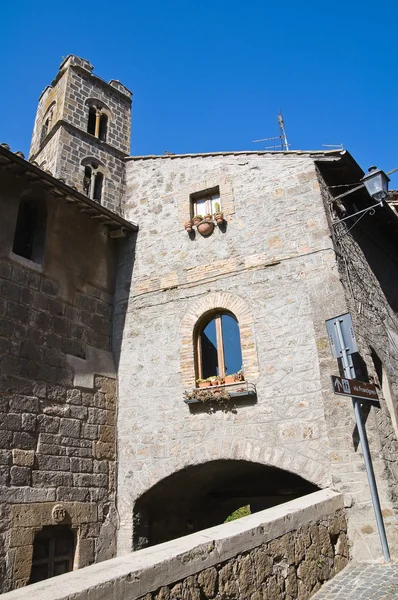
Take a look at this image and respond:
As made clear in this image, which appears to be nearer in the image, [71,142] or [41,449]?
[41,449]

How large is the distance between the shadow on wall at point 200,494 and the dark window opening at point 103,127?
787 cm

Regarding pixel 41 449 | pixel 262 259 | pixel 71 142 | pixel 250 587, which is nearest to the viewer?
pixel 250 587

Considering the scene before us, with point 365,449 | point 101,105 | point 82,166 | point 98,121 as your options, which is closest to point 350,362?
point 365,449

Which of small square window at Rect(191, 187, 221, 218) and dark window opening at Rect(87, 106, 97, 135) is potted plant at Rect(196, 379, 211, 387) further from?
dark window opening at Rect(87, 106, 97, 135)

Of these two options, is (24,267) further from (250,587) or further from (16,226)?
(250,587)

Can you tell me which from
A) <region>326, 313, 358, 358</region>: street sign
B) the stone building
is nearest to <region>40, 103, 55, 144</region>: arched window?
the stone building

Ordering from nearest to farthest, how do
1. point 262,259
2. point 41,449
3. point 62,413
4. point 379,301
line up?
point 41,449, point 62,413, point 262,259, point 379,301

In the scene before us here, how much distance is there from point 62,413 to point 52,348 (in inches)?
41.0

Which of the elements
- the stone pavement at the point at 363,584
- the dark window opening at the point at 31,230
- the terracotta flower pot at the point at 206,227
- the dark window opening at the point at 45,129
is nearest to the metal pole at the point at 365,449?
the stone pavement at the point at 363,584

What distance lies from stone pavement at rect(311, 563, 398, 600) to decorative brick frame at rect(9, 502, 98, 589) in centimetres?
378

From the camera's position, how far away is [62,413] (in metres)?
7.45

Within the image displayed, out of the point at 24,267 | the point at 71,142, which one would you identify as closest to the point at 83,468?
the point at 24,267

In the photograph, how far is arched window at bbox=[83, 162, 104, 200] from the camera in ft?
33.5

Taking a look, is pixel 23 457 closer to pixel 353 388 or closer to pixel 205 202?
pixel 353 388
